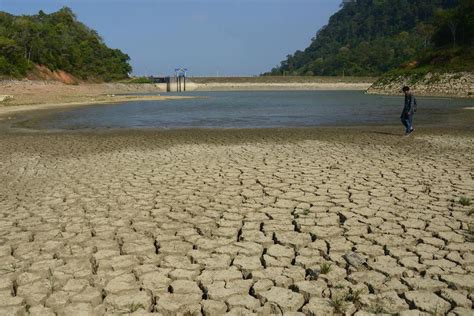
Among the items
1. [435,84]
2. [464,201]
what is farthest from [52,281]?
[435,84]

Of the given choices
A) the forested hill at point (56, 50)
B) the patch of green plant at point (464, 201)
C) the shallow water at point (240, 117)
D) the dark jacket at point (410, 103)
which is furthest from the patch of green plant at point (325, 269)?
the forested hill at point (56, 50)

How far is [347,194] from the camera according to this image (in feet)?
20.2

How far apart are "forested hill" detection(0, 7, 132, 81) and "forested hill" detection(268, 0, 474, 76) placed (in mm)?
66455

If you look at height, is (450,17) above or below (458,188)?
above

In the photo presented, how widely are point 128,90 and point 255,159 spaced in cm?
7926

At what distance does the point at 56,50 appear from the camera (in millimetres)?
78812

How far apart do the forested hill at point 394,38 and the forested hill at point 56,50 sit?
6646cm

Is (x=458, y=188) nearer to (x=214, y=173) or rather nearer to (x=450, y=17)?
(x=214, y=173)

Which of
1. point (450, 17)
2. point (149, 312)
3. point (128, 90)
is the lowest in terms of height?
point (149, 312)

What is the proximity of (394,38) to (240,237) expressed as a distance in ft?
538

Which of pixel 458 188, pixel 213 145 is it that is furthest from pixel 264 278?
pixel 213 145

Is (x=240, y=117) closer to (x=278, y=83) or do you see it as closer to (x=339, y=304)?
(x=339, y=304)

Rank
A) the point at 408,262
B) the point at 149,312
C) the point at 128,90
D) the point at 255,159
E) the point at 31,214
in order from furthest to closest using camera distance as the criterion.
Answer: the point at 128,90, the point at 255,159, the point at 31,214, the point at 408,262, the point at 149,312

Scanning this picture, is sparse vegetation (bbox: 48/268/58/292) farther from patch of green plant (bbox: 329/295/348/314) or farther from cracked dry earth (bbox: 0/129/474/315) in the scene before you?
patch of green plant (bbox: 329/295/348/314)
